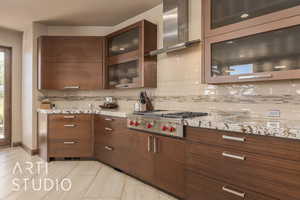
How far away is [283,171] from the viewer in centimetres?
125

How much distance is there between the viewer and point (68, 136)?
3.15 meters

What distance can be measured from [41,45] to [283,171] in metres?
3.73

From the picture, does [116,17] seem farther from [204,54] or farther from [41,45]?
[204,54]

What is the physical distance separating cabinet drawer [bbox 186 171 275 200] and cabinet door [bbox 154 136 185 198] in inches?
4.2

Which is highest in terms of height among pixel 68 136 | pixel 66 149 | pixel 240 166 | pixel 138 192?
pixel 240 166

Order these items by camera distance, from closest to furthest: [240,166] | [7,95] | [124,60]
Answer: [240,166] → [124,60] → [7,95]

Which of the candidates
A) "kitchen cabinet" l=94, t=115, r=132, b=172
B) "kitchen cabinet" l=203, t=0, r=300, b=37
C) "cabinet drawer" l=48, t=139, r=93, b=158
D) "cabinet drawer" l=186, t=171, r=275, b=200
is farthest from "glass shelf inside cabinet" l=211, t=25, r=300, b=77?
"cabinet drawer" l=48, t=139, r=93, b=158

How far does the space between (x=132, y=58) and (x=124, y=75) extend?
0.38m

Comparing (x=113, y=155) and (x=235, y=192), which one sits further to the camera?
(x=113, y=155)

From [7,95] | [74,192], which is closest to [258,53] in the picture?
[74,192]

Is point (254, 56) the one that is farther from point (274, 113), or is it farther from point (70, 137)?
point (70, 137)

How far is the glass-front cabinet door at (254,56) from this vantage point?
4.83 feet

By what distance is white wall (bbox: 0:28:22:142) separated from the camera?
410 cm

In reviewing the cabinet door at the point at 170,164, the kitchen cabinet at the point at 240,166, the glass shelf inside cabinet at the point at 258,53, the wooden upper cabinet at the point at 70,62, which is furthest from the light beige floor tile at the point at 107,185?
the glass shelf inside cabinet at the point at 258,53
